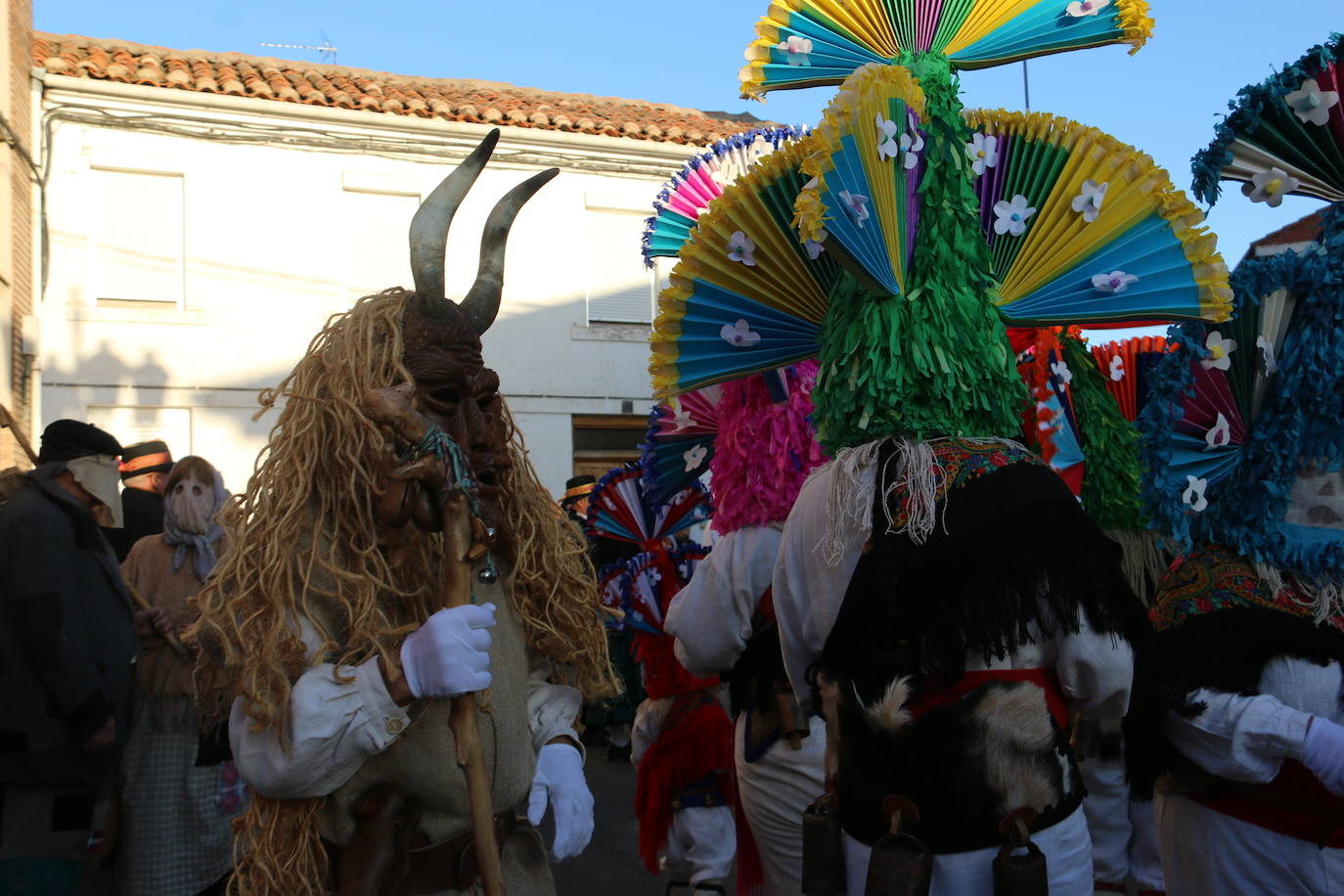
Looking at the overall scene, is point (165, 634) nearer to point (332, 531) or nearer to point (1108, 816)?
point (332, 531)

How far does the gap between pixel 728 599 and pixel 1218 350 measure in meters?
1.58

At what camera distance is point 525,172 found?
13.9m

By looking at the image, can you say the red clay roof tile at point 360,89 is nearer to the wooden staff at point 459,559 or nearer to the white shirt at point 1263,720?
the wooden staff at point 459,559

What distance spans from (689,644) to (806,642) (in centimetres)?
92

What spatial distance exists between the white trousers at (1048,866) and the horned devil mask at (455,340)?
1.18 m

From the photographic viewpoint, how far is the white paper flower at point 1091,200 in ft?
8.61

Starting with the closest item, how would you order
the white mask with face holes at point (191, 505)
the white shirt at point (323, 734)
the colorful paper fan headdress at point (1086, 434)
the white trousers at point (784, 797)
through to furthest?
the white shirt at point (323, 734), the white trousers at point (784, 797), the colorful paper fan headdress at point (1086, 434), the white mask with face holes at point (191, 505)

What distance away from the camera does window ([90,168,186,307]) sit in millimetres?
12328

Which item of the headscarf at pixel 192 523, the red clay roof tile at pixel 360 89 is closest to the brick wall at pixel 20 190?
the red clay roof tile at pixel 360 89

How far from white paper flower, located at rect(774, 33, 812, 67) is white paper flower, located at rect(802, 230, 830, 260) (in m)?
0.52

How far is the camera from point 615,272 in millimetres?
14219

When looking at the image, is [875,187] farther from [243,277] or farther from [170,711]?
[243,277]

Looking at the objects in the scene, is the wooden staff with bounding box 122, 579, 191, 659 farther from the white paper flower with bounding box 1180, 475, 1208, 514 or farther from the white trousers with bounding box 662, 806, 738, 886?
the white paper flower with bounding box 1180, 475, 1208, 514

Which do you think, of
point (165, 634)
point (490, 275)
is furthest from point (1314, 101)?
point (165, 634)
